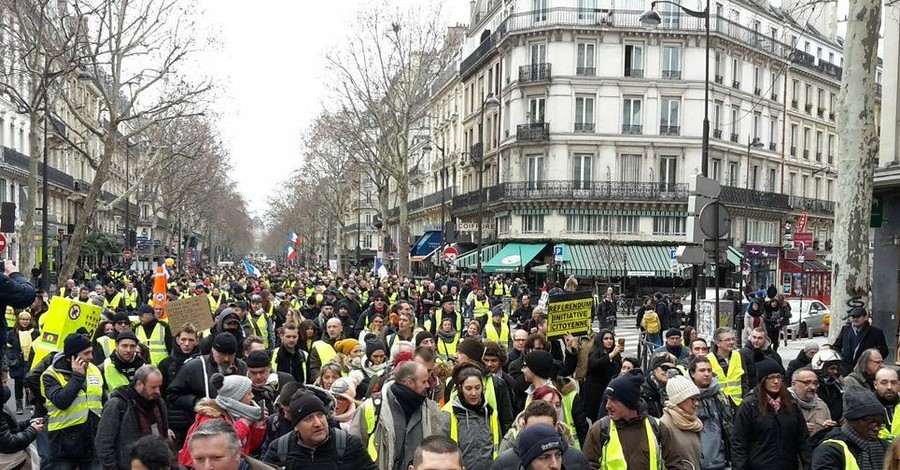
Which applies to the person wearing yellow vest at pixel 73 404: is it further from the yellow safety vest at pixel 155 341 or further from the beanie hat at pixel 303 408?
the yellow safety vest at pixel 155 341

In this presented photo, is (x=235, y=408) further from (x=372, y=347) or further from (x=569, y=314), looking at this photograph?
(x=569, y=314)

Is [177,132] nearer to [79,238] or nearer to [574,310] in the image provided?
[79,238]

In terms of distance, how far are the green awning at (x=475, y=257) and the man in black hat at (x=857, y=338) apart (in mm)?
34704

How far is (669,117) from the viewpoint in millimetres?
43875

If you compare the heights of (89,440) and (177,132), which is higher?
(177,132)

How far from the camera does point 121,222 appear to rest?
8238 cm

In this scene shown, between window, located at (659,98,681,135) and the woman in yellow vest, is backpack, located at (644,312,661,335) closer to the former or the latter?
the woman in yellow vest

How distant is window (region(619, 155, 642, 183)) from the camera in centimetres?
4375

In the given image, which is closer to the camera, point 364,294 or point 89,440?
point 89,440

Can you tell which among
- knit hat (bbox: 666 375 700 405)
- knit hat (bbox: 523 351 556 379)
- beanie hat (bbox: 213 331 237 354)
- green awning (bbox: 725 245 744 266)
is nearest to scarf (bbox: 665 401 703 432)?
knit hat (bbox: 666 375 700 405)

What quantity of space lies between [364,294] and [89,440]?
16419 mm

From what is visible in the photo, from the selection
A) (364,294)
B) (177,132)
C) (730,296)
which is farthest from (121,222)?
(730,296)

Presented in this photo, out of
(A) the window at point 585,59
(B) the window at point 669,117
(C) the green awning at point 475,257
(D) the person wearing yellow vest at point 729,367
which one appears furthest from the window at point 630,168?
(D) the person wearing yellow vest at point 729,367

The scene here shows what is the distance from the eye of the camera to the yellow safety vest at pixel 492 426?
5.90 metres
